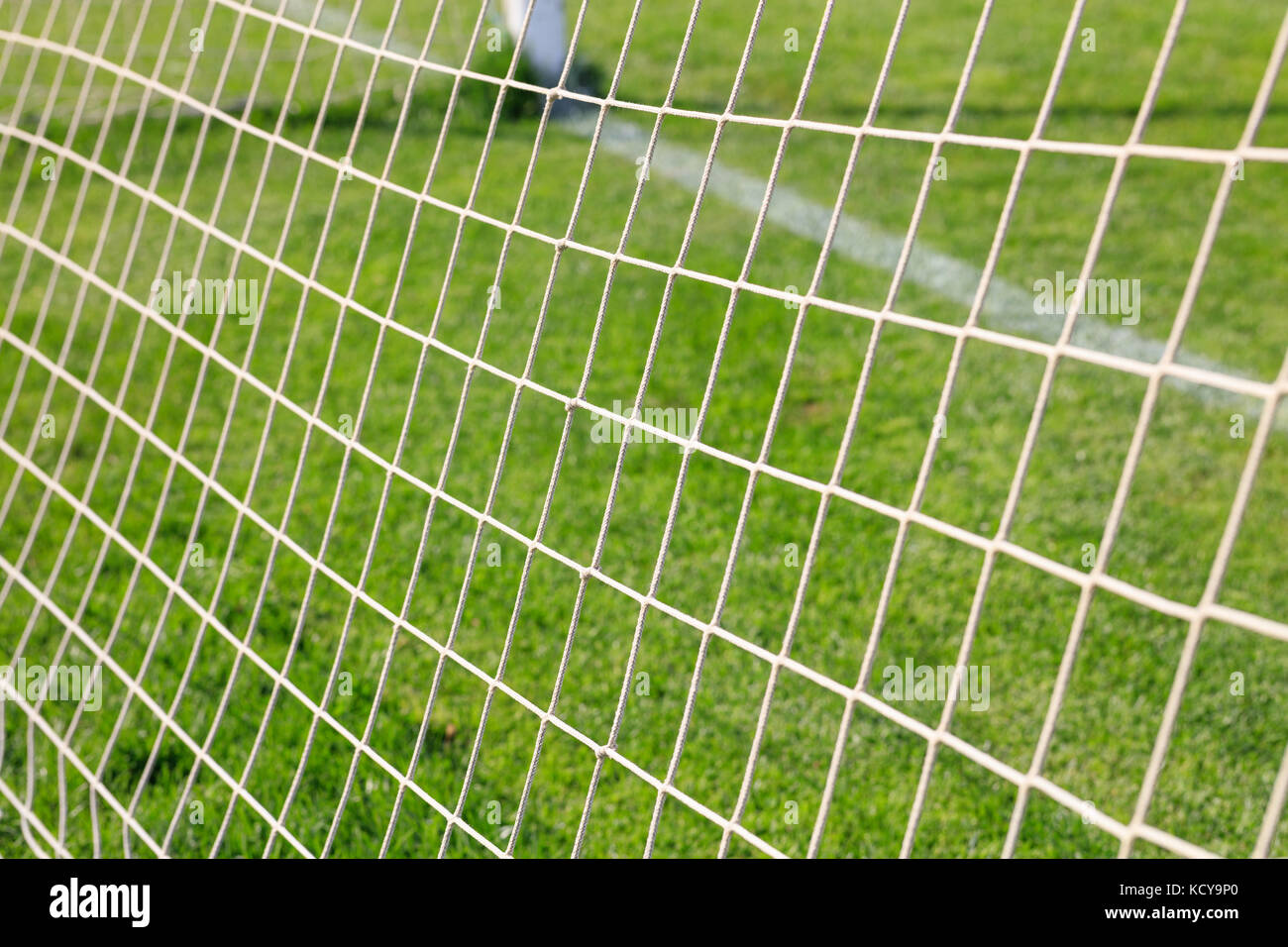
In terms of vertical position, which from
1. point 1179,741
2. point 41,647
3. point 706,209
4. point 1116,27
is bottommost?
point 41,647

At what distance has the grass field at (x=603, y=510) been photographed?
8.07ft

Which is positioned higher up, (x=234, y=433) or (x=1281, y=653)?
(x=1281, y=653)

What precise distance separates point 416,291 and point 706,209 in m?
1.49

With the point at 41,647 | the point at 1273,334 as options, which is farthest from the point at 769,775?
the point at 1273,334

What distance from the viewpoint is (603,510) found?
356cm

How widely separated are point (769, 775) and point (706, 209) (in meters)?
3.51

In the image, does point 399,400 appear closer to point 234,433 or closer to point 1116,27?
point 234,433

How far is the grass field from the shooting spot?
2461 mm

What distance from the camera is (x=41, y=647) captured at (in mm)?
3053
